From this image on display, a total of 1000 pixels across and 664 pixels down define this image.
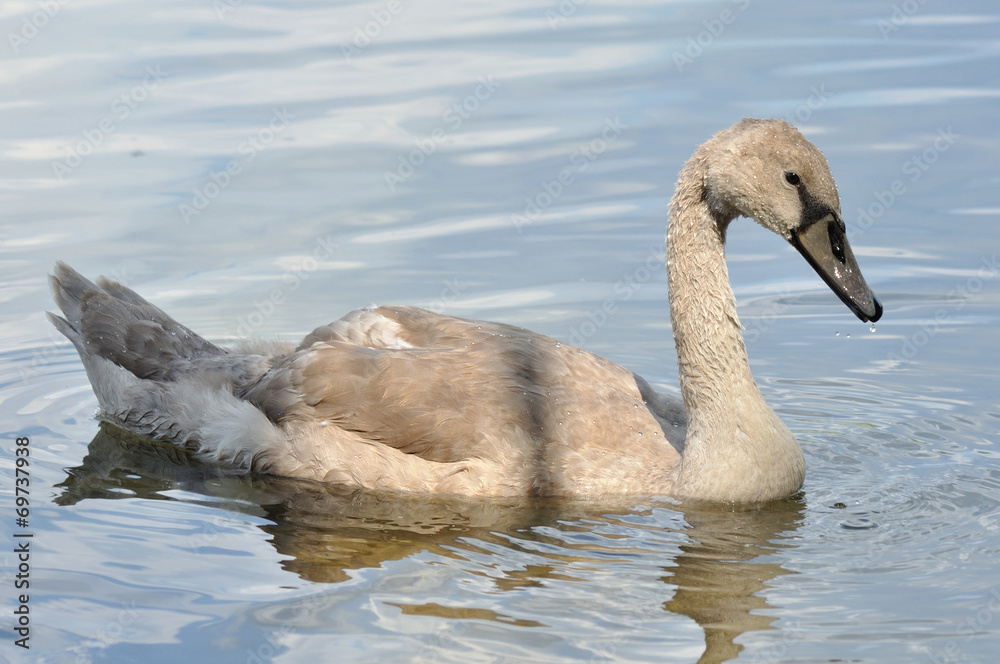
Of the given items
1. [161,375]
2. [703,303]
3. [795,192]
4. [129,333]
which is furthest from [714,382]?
[129,333]

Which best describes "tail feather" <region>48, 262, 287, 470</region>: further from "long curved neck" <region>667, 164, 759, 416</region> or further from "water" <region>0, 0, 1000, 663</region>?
"long curved neck" <region>667, 164, 759, 416</region>

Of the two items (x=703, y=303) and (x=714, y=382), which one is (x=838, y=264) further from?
(x=714, y=382)

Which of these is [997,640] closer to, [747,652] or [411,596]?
[747,652]

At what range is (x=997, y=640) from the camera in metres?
6.15

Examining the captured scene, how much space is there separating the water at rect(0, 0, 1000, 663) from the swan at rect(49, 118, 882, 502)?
0.21 metres

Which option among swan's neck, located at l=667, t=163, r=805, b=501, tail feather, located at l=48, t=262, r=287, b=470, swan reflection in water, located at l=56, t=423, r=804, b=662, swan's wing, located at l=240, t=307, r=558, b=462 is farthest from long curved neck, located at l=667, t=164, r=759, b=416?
tail feather, located at l=48, t=262, r=287, b=470

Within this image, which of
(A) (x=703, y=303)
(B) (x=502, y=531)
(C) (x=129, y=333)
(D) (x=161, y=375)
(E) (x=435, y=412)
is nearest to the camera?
(B) (x=502, y=531)

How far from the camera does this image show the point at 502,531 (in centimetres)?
765

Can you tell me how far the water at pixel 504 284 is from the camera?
6551 millimetres

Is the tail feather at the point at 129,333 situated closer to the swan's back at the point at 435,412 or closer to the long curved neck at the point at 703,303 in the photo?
the swan's back at the point at 435,412

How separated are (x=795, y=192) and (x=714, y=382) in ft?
4.15

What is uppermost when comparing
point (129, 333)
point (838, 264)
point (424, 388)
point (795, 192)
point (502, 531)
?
point (795, 192)

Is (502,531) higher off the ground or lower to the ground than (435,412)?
lower

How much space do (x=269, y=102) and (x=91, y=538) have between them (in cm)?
810
